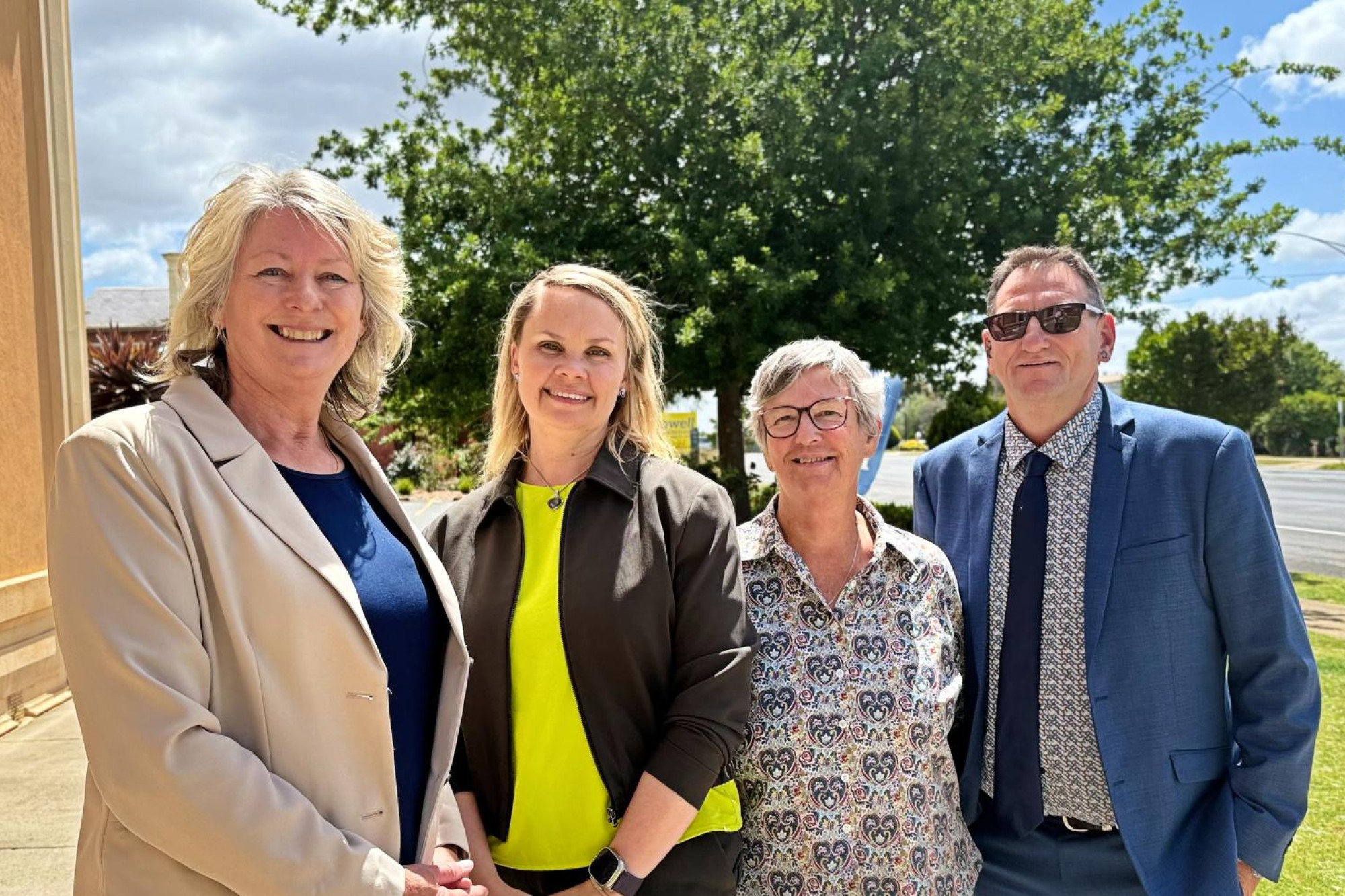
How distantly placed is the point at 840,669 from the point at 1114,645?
2.54 feet

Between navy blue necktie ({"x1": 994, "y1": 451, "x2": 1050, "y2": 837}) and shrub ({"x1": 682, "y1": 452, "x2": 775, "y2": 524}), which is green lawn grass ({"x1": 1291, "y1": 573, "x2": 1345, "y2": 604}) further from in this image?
navy blue necktie ({"x1": 994, "y1": 451, "x2": 1050, "y2": 837})

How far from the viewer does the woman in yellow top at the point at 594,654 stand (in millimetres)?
2240

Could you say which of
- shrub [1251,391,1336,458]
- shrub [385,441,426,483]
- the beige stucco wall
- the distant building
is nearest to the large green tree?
the beige stucco wall

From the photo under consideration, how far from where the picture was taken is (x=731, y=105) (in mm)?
11633

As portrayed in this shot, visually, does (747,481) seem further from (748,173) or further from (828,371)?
(828,371)

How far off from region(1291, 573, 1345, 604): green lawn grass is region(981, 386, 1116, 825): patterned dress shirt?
11344mm

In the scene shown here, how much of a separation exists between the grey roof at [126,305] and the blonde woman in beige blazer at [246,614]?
167 feet

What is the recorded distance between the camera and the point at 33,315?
6.88 m

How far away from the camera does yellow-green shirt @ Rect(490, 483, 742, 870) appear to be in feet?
7.37

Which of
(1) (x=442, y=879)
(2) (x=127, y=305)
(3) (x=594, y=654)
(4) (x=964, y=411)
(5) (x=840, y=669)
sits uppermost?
(2) (x=127, y=305)

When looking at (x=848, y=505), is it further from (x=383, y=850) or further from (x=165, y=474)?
(x=165, y=474)

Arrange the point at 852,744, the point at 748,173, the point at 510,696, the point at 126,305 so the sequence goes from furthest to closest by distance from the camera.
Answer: the point at 126,305
the point at 748,173
the point at 852,744
the point at 510,696

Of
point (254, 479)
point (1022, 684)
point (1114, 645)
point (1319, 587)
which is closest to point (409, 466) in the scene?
point (1319, 587)

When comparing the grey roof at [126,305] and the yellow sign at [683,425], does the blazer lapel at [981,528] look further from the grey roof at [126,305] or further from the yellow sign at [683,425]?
the grey roof at [126,305]
